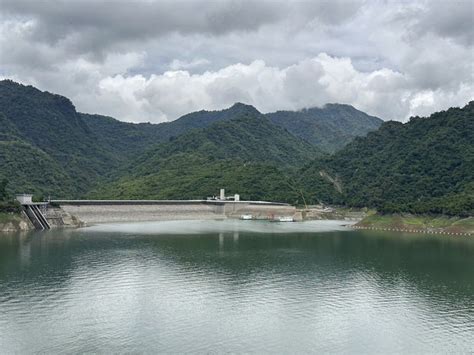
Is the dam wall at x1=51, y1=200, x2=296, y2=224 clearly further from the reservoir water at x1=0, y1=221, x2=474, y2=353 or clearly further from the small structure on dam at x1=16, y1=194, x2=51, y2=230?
the reservoir water at x1=0, y1=221, x2=474, y2=353

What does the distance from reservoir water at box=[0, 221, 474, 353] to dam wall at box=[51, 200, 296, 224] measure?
141 ft

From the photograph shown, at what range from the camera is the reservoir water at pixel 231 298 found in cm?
3938

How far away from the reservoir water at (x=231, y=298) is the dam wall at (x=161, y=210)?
42954 mm

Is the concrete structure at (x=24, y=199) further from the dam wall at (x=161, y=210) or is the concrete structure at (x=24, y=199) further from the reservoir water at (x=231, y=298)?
the reservoir water at (x=231, y=298)

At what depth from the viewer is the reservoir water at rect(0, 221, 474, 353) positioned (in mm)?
39375

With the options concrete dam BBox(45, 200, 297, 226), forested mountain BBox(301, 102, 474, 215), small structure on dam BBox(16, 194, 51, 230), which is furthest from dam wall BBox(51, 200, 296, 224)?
forested mountain BBox(301, 102, 474, 215)

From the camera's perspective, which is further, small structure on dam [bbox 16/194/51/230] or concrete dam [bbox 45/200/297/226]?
concrete dam [bbox 45/200/297/226]

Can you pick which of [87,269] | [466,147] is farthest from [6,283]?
[466,147]

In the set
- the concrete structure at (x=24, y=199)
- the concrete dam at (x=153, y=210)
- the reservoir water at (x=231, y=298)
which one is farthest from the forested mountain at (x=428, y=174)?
the concrete structure at (x=24, y=199)

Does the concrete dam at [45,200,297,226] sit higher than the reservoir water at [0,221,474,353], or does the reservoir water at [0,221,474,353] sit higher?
the concrete dam at [45,200,297,226]

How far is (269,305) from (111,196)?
144 metres

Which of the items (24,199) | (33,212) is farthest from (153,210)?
(24,199)

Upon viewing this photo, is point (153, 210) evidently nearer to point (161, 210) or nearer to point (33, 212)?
point (161, 210)

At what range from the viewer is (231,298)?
5225cm
